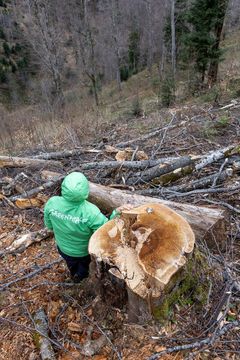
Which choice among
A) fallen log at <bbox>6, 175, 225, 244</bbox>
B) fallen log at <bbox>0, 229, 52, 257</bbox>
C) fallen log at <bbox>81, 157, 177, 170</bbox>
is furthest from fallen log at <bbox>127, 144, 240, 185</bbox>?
fallen log at <bbox>0, 229, 52, 257</bbox>

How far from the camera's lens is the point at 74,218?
218 cm

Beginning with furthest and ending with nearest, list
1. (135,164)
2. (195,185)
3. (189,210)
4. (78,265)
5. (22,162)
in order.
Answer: (22,162) → (135,164) → (195,185) → (189,210) → (78,265)

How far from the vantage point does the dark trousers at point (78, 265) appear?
247cm

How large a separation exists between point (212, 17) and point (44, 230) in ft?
36.3

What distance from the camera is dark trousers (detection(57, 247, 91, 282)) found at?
8.09ft

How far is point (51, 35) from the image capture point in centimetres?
1492

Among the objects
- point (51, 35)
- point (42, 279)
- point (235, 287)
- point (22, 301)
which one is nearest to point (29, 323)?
point (22, 301)

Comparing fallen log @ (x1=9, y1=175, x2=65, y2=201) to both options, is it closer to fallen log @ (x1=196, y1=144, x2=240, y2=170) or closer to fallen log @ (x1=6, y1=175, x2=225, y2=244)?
fallen log @ (x1=6, y1=175, x2=225, y2=244)

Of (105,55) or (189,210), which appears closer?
(189,210)

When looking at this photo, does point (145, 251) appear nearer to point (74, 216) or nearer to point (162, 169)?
point (74, 216)

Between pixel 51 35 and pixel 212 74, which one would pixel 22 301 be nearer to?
pixel 212 74

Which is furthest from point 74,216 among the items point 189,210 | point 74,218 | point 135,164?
point 135,164

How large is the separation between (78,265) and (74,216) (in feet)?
1.95

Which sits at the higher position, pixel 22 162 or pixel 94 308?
pixel 94 308
